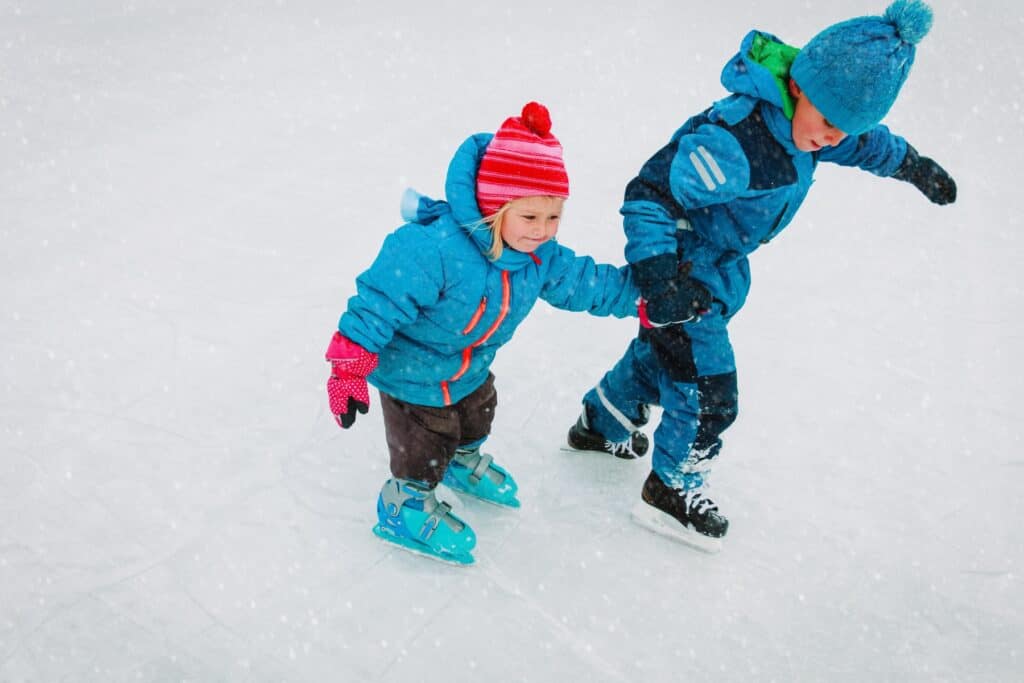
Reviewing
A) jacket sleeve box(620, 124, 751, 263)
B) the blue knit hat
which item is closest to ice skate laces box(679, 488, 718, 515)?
jacket sleeve box(620, 124, 751, 263)

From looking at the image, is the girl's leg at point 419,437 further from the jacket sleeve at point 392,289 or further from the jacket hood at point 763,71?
the jacket hood at point 763,71

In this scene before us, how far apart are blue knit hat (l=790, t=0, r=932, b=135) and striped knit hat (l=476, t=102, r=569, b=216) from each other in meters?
0.60

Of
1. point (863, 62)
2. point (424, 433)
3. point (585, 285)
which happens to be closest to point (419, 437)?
point (424, 433)

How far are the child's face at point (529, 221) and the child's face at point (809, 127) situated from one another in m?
0.58

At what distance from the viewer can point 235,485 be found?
2.43 metres

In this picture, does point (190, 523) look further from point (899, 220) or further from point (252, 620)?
point (899, 220)

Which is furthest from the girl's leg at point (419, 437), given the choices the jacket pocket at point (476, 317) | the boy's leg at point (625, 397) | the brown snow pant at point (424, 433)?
the boy's leg at point (625, 397)

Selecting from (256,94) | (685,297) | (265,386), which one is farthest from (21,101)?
(685,297)

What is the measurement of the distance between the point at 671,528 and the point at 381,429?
998mm

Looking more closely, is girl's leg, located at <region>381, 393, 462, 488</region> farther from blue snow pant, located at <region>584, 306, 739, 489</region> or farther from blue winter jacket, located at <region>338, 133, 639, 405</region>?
blue snow pant, located at <region>584, 306, 739, 489</region>

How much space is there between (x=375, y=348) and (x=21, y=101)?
3.97 metres

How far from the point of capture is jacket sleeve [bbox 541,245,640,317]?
2.15 m

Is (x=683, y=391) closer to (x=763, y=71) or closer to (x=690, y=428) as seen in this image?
(x=690, y=428)

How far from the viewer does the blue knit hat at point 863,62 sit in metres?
1.75
